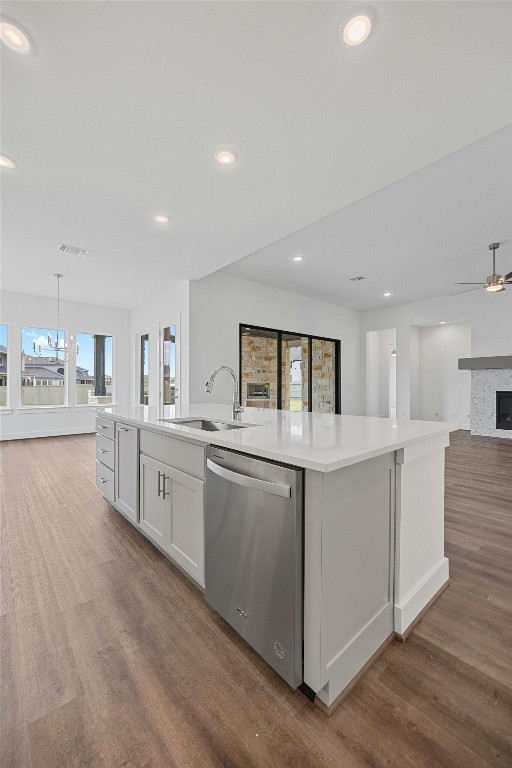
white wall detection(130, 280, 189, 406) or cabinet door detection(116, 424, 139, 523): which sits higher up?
white wall detection(130, 280, 189, 406)

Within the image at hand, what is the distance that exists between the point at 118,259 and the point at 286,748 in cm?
491

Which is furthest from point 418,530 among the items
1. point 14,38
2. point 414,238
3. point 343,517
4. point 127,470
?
point 414,238

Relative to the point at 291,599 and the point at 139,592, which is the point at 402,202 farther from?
the point at 139,592

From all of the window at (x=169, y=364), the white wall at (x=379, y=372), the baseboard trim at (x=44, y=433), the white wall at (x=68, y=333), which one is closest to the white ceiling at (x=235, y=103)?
the window at (x=169, y=364)

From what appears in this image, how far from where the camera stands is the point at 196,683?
1292 millimetres

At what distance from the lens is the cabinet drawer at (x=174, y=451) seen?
5.69 feet

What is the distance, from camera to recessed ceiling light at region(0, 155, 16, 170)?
246cm

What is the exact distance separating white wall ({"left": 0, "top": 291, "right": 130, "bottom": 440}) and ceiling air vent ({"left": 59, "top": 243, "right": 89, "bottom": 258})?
10.2 feet

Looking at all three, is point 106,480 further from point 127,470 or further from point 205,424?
point 205,424

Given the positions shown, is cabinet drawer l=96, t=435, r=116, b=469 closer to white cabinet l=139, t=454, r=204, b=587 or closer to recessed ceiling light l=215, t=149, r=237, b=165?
white cabinet l=139, t=454, r=204, b=587

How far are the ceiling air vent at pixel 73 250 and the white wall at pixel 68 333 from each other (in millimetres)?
3102

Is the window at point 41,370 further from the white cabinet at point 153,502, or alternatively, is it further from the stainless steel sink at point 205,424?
the white cabinet at point 153,502

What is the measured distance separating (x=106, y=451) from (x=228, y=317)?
355 centimetres

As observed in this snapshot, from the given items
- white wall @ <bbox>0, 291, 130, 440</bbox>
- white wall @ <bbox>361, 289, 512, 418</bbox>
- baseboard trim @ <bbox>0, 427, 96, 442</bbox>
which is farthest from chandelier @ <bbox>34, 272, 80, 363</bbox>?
white wall @ <bbox>361, 289, 512, 418</bbox>
